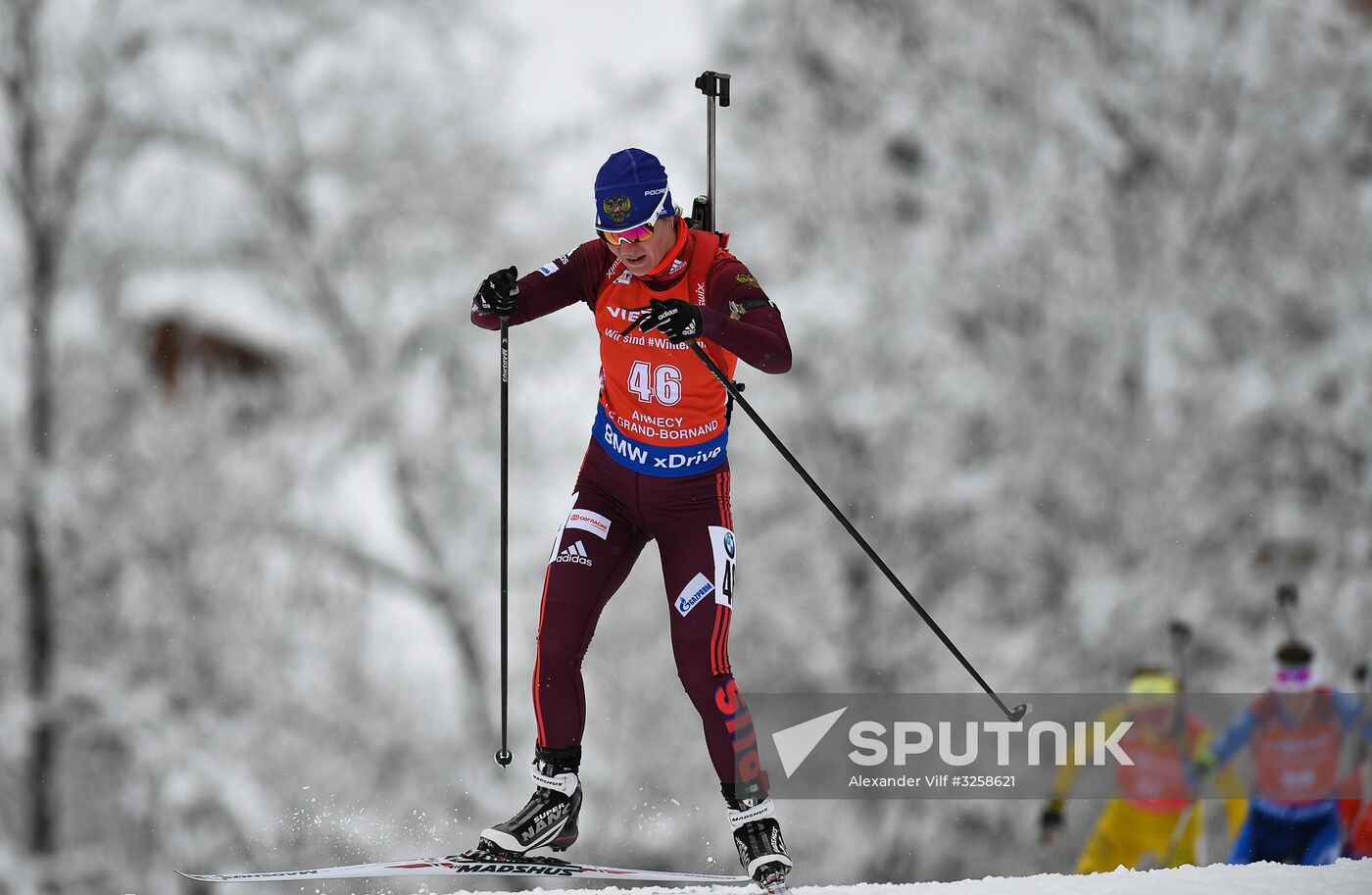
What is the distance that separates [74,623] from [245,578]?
1.68 metres

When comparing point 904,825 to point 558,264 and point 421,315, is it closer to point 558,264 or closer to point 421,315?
point 421,315

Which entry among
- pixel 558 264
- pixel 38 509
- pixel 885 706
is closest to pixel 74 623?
pixel 38 509

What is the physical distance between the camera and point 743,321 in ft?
14.2

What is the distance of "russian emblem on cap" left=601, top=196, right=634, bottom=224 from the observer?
170 inches

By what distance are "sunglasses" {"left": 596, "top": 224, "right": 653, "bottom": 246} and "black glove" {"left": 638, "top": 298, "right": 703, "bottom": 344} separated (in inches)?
11.7

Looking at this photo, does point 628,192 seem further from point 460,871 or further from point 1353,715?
point 1353,715

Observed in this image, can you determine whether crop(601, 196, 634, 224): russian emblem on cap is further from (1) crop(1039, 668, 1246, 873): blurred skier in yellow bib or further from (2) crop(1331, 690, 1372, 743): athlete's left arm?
(2) crop(1331, 690, 1372, 743): athlete's left arm

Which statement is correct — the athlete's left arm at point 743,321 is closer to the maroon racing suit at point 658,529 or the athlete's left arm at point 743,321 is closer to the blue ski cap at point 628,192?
the maroon racing suit at point 658,529

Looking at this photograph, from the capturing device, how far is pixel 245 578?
1367 centimetres

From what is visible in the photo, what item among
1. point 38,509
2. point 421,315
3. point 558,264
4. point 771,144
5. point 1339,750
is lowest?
point 1339,750

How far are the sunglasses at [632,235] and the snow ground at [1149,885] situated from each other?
7.59 feet

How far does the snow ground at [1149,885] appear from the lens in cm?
525

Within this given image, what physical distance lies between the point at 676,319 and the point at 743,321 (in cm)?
30

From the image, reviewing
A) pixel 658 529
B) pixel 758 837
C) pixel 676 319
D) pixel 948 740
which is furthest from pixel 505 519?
pixel 948 740
